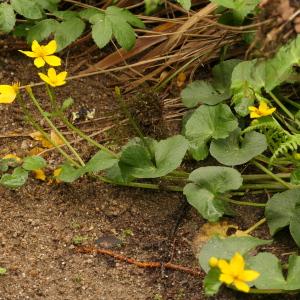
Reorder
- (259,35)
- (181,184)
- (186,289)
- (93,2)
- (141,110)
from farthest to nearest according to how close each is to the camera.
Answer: (93,2)
(141,110)
(181,184)
(186,289)
(259,35)

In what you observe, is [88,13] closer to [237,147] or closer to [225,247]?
[237,147]

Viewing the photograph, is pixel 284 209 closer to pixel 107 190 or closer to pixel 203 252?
pixel 203 252

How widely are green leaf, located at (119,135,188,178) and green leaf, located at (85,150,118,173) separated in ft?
0.11

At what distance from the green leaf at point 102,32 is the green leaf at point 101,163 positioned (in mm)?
376

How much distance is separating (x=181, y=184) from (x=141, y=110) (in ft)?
1.12

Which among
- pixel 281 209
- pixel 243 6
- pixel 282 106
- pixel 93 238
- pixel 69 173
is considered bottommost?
pixel 93 238

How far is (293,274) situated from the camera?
175cm

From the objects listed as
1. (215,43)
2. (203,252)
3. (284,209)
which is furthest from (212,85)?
(203,252)

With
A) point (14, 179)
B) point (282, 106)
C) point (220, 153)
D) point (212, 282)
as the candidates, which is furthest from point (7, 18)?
point (212, 282)

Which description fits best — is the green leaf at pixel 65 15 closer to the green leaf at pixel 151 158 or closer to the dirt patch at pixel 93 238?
the dirt patch at pixel 93 238

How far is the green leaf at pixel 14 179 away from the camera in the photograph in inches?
81.0

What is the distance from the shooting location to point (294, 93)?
243 centimetres

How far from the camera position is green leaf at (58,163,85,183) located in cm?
205

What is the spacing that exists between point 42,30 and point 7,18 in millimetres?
150
